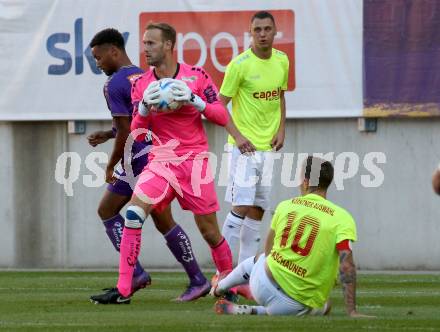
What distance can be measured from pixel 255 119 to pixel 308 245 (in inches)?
151

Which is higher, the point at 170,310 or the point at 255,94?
the point at 255,94

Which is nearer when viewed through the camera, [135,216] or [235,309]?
[235,309]

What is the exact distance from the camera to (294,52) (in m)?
15.4

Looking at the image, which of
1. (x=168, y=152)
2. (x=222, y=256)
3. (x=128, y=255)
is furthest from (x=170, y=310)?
(x=168, y=152)

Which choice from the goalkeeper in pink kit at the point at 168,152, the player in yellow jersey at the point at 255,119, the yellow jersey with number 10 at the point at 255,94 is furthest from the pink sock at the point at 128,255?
the yellow jersey with number 10 at the point at 255,94

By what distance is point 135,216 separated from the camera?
10.0 metres

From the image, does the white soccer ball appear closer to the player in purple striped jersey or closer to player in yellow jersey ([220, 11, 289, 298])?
the player in purple striped jersey

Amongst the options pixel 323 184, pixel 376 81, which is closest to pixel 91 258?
pixel 376 81

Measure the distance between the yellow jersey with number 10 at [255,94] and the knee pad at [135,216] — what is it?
2.59 meters

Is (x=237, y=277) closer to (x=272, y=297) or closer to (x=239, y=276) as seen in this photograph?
(x=239, y=276)

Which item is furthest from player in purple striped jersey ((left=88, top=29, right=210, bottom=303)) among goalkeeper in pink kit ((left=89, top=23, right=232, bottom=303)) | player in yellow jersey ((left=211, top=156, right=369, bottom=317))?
player in yellow jersey ((left=211, top=156, right=369, bottom=317))

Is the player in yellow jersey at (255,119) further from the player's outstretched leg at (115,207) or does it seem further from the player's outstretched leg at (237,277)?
the player's outstretched leg at (237,277)

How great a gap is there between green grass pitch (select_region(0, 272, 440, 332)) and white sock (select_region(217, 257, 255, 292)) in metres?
0.25

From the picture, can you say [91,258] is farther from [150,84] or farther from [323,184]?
[323,184]
